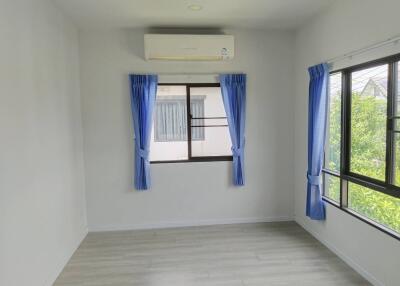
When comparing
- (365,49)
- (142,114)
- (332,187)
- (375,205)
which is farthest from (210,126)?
(375,205)

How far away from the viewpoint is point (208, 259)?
3.18 meters

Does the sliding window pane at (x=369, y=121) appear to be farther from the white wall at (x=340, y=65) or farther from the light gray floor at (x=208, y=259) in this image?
the light gray floor at (x=208, y=259)

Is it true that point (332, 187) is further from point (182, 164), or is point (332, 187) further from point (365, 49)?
point (182, 164)

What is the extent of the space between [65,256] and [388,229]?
10.3 ft

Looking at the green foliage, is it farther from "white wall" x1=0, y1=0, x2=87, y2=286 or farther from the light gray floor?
"white wall" x1=0, y1=0, x2=87, y2=286

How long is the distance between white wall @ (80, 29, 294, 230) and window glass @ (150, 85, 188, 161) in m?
0.19

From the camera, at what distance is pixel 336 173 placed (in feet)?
10.9

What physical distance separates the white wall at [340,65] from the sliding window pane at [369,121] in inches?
7.7

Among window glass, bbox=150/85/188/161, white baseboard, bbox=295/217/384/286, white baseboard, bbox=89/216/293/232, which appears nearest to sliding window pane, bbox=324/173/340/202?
white baseboard, bbox=295/217/384/286

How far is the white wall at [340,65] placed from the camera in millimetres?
2439

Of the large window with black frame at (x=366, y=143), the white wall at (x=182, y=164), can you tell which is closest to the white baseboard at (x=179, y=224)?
the white wall at (x=182, y=164)

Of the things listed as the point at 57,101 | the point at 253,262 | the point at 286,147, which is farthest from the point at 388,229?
the point at 57,101

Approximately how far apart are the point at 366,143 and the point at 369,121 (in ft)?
0.70

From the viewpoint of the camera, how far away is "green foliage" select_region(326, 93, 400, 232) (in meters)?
2.57
